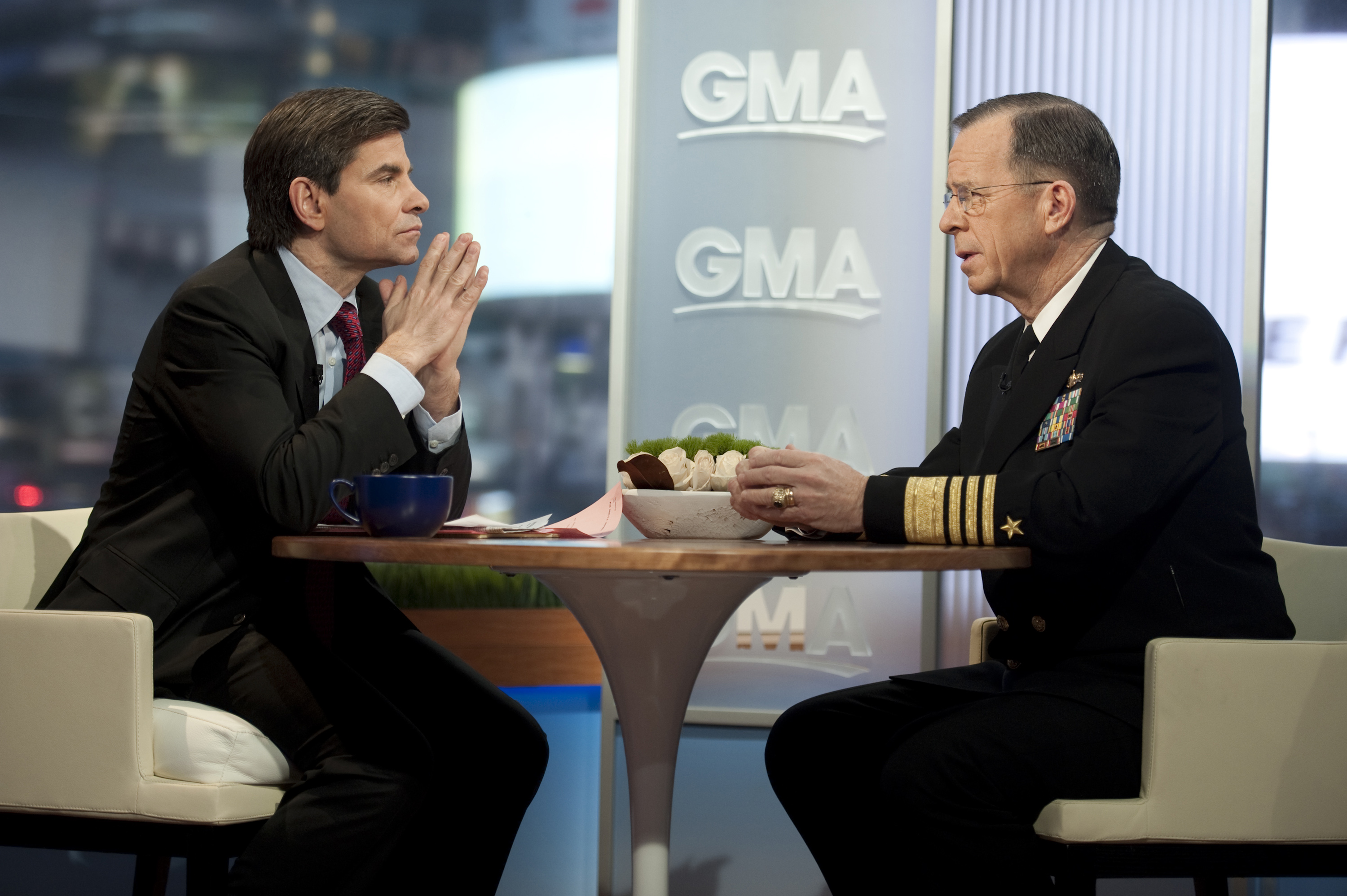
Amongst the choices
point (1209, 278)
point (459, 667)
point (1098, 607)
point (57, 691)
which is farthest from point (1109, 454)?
point (1209, 278)

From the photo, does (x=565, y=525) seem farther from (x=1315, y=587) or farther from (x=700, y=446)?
(x=1315, y=587)

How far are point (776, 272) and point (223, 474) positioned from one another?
5.97 feet

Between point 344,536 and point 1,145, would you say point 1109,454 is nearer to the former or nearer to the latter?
point 344,536

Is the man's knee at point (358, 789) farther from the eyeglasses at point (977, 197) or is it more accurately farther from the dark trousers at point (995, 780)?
the eyeglasses at point (977, 197)

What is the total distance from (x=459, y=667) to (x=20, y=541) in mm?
829

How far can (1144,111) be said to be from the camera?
294 cm

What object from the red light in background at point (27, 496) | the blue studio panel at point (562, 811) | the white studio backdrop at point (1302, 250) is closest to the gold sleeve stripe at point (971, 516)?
the blue studio panel at point (562, 811)

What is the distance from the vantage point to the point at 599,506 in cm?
170

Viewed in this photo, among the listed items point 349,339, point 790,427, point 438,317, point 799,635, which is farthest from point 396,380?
point 799,635

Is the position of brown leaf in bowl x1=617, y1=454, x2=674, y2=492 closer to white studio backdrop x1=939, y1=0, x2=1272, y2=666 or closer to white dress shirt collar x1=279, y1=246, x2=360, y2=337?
white dress shirt collar x1=279, y1=246, x2=360, y2=337

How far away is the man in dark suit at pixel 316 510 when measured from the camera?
150 cm

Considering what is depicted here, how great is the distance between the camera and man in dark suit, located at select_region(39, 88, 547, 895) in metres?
1.50

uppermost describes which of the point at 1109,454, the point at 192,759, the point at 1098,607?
the point at 1109,454

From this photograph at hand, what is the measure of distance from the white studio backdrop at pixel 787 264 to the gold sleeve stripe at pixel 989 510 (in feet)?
4.86
